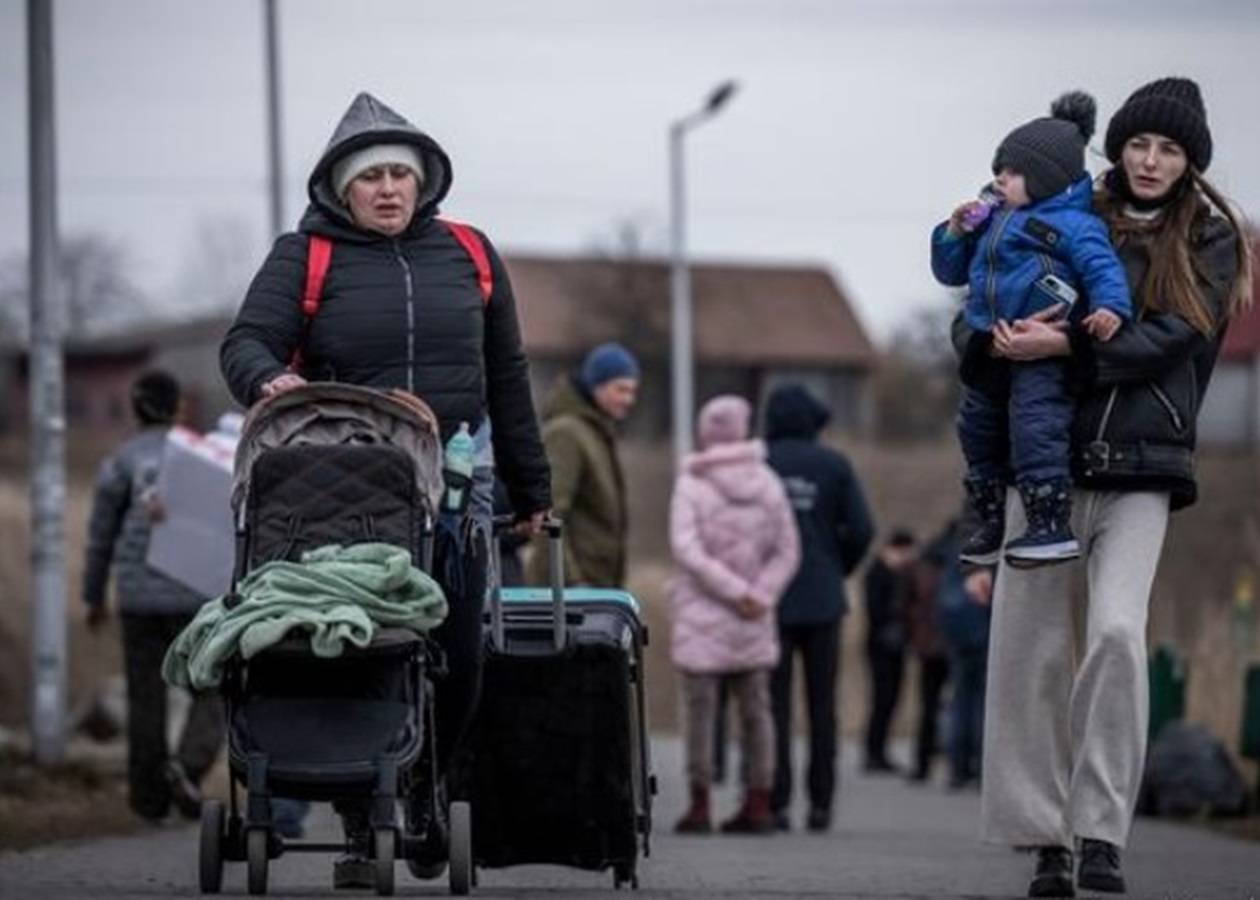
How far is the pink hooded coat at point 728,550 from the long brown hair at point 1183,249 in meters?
6.66

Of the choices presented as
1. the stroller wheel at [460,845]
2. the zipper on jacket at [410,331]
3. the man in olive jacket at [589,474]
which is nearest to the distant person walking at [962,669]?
the man in olive jacket at [589,474]

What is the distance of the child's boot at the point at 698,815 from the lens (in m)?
16.6

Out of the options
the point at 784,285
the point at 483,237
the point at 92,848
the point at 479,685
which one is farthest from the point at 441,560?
the point at 784,285

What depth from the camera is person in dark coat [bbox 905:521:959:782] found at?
25625 millimetres

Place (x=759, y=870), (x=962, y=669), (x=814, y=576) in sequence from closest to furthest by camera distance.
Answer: (x=759, y=870), (x=814, y=576), (x=962, y=669)


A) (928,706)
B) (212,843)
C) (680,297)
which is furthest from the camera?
(680,297)

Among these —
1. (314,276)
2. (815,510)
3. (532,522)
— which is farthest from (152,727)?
(314,276)

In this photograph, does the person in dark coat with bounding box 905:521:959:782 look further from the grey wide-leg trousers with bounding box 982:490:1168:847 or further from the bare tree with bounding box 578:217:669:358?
the bare tree with bounding box 578:217:669:358

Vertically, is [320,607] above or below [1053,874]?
above

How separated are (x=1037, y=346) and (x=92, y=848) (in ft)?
16.3

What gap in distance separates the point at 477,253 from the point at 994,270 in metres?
1.44

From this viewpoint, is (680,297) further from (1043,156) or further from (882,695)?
(1043,156)

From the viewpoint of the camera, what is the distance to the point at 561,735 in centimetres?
1030

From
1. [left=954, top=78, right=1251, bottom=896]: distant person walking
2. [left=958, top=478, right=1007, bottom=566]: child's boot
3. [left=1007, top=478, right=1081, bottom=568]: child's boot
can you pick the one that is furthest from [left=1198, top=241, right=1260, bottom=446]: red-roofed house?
[left=1007, top=478, right=1081, bottom=568]: child's boot
